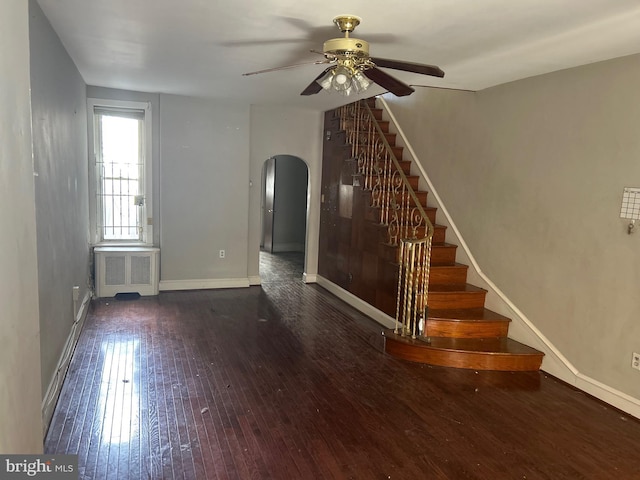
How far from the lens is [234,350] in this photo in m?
4.35

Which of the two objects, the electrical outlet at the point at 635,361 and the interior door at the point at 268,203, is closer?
the electrical outlet at the point at 635,361

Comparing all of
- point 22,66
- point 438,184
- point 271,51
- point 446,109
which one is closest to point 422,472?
point 22,66

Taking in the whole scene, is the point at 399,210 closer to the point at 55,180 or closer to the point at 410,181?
the point at 410,181

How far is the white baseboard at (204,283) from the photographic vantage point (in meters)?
6.52

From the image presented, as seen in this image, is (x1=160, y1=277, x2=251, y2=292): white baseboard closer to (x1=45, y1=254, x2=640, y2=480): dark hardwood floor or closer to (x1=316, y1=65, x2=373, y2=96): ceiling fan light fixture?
(x1=45, y1=254, x2=640, y2=480): dark hardwood floor

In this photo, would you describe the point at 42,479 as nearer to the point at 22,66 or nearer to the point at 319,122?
the point at 22,66

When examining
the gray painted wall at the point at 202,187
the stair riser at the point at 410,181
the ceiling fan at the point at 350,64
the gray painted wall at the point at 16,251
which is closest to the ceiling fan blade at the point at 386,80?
the ceiling fan at the point at 350,64

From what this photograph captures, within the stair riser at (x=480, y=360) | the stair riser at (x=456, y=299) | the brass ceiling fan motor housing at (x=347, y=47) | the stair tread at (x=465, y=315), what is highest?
the brass ceiling fan motor housing at (x=347, y=47)

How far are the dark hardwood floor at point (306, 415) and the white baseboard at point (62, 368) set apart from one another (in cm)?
7

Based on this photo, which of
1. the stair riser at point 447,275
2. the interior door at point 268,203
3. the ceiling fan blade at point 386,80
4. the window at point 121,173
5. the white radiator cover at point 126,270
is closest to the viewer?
the ceiling fan blade at point 386,80

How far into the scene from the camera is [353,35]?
10.9 feet

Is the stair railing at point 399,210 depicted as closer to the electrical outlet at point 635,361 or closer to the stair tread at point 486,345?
the stair tread at point 486,345

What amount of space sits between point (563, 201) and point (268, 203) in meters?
6.64

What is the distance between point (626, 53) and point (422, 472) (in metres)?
3.26
